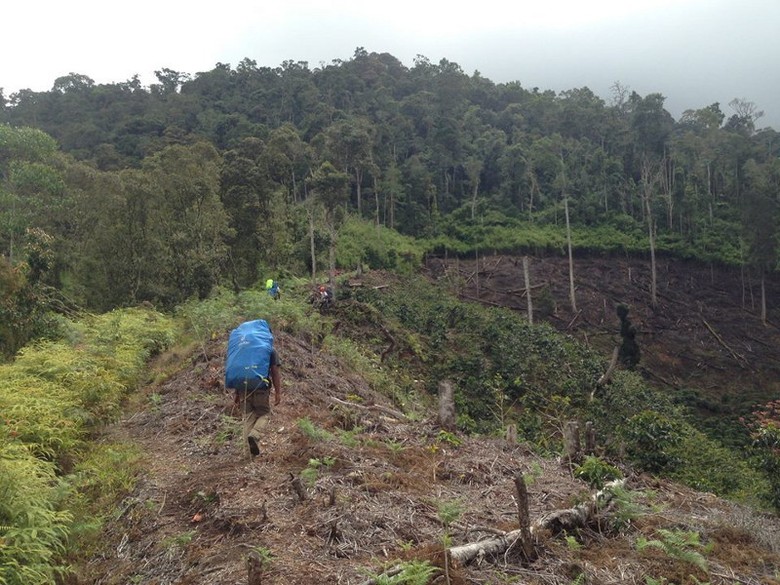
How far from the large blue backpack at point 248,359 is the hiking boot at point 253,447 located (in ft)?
1.74

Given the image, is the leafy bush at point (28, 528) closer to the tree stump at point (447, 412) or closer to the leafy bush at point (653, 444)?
the tree stump at point (447, 412)

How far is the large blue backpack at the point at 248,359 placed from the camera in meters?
5.98

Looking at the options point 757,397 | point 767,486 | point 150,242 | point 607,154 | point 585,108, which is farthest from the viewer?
point 585,108

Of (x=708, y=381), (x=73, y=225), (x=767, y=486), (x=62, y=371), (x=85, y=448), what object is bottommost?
(x=708, y=381)

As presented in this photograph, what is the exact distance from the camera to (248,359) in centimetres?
603

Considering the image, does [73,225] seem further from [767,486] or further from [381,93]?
[381,93]

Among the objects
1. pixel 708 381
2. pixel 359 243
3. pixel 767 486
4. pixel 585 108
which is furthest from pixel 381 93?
pixel 767 486

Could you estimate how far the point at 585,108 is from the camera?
53562 mm

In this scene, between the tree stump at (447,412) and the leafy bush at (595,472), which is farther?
the tree stump at (447,412)

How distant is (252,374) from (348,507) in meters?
1.81

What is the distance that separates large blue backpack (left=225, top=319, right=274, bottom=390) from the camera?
235 inches

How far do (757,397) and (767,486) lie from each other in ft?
65.1

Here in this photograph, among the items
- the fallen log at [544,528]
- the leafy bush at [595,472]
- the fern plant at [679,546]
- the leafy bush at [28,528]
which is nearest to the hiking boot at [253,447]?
the leafy bush at [28,528]

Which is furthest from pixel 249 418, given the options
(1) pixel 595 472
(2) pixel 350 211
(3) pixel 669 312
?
(3) pixel 669 312
